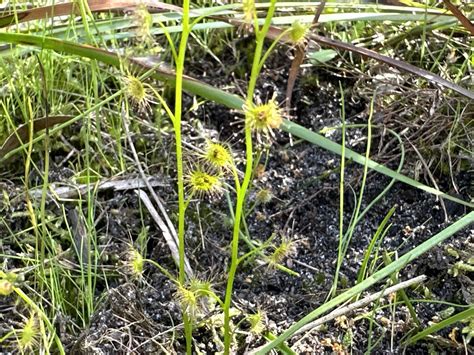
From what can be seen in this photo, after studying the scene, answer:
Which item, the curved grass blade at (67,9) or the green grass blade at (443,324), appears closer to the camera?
the green grass blade at (443,324)

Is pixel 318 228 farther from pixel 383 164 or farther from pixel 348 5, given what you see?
pixel 348 5

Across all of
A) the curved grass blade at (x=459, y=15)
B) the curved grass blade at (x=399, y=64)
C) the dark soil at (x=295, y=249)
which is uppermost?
the curved grass blade at (x=459, y=15)

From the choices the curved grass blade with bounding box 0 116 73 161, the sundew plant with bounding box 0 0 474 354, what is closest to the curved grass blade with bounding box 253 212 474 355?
the sundew plant with bounding box 0 0 474 354

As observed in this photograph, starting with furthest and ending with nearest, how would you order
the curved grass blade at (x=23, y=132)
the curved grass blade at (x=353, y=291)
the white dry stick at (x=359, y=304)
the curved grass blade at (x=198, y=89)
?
the curved grass blade at (x=23, y=132) → the curved grass blade at (x=198, y=89) → the white dry stick at (x=359, y=304) → the curved grass blade at (x=353, y=291)

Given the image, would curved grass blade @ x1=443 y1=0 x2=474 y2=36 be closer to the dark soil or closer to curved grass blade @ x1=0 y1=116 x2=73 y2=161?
the dark soil

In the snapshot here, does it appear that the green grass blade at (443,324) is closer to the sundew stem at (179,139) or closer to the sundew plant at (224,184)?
the sundew plant at (224,184)

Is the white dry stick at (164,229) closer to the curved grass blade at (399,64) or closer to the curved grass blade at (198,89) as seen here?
the curved grass blade at (198,89)

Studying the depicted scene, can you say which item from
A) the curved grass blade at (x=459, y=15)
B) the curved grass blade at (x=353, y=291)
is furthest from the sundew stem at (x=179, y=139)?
the curved grass blade at (x=459, y=15)

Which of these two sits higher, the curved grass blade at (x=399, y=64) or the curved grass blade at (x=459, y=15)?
the curved grass blade at (x=459, y=15)

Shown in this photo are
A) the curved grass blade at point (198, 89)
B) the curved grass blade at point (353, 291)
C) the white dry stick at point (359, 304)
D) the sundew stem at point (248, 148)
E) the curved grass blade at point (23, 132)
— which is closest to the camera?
the sundew stem at point (248, 148)
